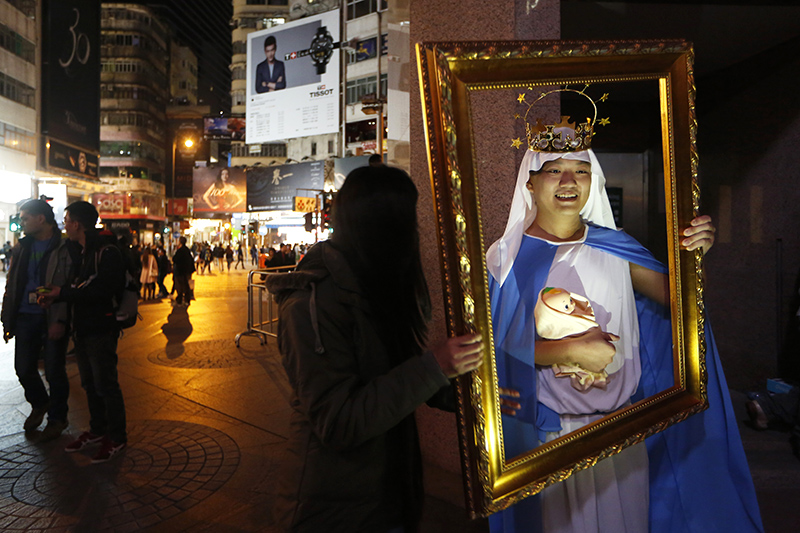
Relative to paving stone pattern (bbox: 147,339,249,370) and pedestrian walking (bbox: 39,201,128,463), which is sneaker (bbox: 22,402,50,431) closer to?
pedestrian walking (bbox: 39,201,128,463)

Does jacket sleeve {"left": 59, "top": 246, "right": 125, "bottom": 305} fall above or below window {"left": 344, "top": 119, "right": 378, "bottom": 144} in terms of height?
below

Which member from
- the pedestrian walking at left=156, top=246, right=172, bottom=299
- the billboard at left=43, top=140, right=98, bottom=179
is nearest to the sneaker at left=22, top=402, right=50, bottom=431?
the pedestrian walking at left=156, top=246, right=172, bottom=299

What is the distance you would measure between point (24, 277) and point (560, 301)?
5.03 metres

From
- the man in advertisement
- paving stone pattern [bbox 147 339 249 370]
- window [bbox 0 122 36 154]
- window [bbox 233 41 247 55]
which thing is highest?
window [bbox 233 41 247 55]

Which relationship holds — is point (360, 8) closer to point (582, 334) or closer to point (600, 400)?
point (582, 334)

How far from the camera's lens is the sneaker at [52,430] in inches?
185

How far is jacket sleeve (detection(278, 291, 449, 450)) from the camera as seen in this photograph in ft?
4.42

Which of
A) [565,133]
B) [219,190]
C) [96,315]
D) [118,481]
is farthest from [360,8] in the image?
[565,133]

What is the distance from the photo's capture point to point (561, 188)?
186cm

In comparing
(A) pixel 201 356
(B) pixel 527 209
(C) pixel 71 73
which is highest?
(C) pixel 71 73

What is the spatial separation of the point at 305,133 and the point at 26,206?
20.3m

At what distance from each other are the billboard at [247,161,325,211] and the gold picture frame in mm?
29717

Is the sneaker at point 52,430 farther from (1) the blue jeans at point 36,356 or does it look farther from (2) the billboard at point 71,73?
(2) the billboard at point 71,73

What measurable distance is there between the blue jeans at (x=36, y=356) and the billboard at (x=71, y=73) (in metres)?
27.4
